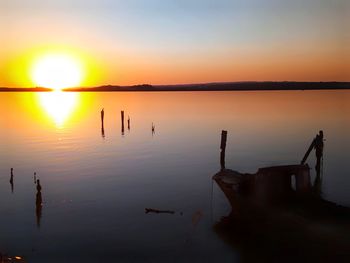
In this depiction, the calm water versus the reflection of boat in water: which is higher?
the reflection of boat in water

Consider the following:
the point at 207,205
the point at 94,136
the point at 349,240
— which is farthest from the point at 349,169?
the point at 94,136

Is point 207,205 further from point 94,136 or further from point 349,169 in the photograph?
point 94,136

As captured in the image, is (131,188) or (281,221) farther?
(131,188)

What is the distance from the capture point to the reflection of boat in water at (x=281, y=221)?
18.2 metres

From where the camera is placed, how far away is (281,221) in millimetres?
20188

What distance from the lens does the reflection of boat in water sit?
18250 millimetres

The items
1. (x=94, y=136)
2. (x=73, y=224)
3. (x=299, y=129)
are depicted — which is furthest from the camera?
(x=299, y=129)

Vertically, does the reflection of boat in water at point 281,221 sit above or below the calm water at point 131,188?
above

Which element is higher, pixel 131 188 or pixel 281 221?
pixel 281 221

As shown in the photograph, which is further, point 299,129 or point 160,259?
point 299,129

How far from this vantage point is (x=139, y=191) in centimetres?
3256

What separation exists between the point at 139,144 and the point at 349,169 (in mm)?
29029

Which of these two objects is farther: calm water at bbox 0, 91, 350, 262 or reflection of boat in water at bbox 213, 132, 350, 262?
calm water at bbox 0, 91, 350, 262

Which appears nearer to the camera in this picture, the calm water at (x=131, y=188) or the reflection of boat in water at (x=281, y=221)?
the reflection of boat in water at (x=281, y=221)
